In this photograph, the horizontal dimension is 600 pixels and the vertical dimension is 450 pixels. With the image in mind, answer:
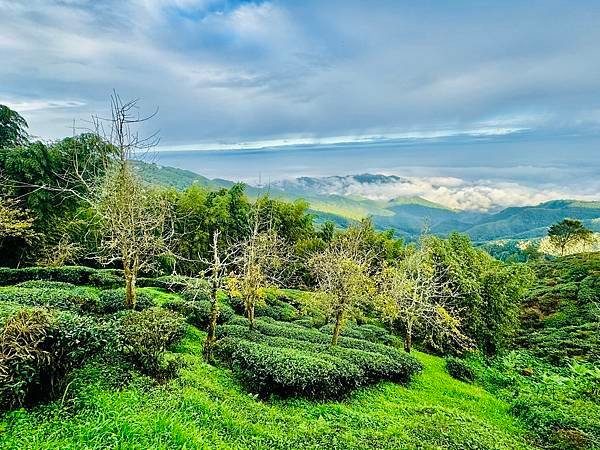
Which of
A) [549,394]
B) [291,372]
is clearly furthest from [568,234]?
[291,372]

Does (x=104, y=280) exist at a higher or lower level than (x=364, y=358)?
higher

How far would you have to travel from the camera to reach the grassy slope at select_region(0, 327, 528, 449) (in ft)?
18.8

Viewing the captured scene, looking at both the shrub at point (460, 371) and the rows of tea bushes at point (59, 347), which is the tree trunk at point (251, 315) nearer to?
the rows of tea bushes at point (59, 347)

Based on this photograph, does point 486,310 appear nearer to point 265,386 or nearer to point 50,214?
point 265,386

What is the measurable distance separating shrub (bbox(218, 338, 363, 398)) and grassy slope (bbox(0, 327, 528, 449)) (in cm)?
36

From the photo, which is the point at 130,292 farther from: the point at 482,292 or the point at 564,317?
the point at 564,317

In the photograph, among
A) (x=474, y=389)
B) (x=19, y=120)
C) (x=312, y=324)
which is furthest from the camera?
(x=19, y=120)

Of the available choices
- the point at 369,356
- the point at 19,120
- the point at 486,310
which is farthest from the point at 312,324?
the point at 19,120

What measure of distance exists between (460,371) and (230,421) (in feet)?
41.1

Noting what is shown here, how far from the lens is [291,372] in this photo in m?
9.77

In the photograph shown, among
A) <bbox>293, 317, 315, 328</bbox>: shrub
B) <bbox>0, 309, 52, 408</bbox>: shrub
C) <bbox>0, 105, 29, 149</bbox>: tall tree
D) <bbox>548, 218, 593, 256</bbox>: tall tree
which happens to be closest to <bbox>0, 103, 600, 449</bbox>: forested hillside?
<bbox>0, 309, 52, 408</bbox>: shrub

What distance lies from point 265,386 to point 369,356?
14.0 ft

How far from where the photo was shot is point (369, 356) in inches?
502

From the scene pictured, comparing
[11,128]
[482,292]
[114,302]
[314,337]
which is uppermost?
[11,128]
